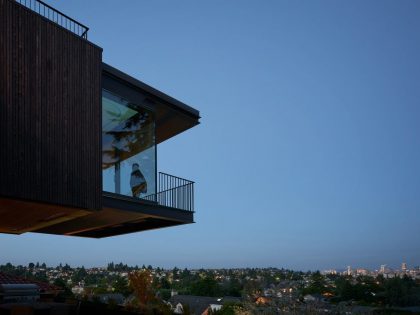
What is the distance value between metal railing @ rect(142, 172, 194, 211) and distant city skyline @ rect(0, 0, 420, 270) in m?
14.4

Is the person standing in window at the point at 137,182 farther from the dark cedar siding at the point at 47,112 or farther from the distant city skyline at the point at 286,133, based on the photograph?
the distant city skyline at the point at 286,133

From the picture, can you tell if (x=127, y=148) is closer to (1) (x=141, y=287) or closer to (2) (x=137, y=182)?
(2) (x=137, y=182)

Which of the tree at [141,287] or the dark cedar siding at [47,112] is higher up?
the dark cedar siding at [47,112]

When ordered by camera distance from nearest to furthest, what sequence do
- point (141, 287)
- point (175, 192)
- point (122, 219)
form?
point (122, 219)
point (175, 192)
point (141, 287)

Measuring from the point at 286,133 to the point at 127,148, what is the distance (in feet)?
318

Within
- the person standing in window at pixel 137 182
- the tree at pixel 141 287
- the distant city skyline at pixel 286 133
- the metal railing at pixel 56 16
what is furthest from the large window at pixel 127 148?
the distant city skyline at pixel 286 133

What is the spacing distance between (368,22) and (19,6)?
21120mm

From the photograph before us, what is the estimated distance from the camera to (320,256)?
369 feet

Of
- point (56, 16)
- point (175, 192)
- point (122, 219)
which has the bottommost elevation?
point (122, 219)

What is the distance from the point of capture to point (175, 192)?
1305 cm

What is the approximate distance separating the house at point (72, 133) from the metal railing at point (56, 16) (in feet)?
0.07

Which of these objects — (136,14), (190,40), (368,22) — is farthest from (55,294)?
(190,40)

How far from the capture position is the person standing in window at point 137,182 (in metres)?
11.6

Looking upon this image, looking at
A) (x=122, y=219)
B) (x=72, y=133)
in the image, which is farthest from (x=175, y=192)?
(x=72, y=133)
